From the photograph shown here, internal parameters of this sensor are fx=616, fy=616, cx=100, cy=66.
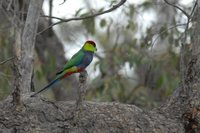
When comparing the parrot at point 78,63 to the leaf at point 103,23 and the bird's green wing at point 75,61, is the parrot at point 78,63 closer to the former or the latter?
the bird's green wing at point 75,61

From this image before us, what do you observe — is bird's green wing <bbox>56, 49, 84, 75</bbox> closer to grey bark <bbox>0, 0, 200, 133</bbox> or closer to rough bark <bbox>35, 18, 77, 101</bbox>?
grey bark <bbox>0, 0, 200, 133</bbox>

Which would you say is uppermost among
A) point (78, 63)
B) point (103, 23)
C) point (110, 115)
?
point (103, 23)

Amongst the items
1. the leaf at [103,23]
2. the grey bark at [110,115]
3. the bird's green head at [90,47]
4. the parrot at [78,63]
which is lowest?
the grey bark at [110,115]

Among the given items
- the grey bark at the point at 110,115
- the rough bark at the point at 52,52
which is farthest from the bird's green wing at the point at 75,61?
the rough bark at the point at 52,52

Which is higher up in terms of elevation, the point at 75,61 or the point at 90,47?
the point at 90,47

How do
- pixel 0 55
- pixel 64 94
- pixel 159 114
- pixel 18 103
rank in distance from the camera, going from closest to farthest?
pixel 18 103, pixel 159 114, pixel 0 55, pixel 64 94

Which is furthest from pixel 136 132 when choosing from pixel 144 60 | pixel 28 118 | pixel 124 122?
pixel 144 60

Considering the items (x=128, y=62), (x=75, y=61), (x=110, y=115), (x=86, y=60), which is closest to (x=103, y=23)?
(x=128, y=62)

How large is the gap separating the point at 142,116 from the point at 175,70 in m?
5.50

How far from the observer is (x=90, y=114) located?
479 cm

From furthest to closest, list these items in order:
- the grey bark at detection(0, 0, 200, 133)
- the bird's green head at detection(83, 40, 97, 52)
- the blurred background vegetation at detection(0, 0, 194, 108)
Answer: the blurred background vegetation at detection(0, 0, 194, 108) → the bird's green head at detection(83, 40, 97, 52) → the grey bark at detection(0, 0, 200, 133)

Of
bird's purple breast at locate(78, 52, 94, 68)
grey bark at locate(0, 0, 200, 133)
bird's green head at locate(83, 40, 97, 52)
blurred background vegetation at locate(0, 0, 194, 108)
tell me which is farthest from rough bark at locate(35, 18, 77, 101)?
grey bark at locate(0, 0, 200, 133)

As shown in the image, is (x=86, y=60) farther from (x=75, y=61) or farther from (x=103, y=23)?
(x=103, y=23)

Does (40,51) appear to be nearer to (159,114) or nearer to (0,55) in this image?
(0,55)
